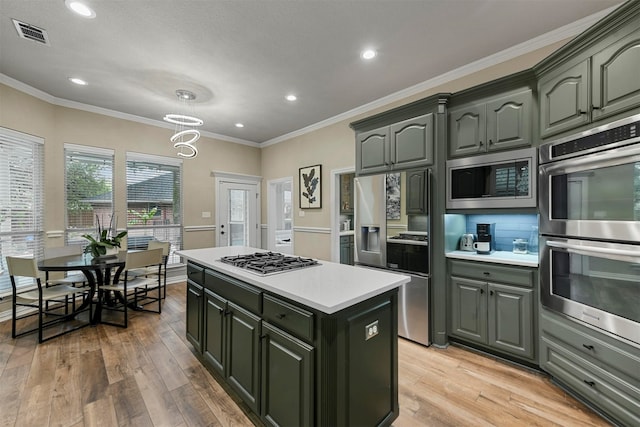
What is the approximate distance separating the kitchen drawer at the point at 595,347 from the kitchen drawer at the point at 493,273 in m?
0.30

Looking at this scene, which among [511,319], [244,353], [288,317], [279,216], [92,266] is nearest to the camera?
[288,317]

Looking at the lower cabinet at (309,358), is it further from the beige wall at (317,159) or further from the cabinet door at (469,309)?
the beige wall at (317,159)

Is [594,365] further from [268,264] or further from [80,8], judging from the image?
[80,8]

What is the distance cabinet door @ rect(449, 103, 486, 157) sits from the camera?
2.62 metres

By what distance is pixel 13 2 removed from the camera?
2111 mm

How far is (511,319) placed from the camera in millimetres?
2393

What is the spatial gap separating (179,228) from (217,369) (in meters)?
3.76

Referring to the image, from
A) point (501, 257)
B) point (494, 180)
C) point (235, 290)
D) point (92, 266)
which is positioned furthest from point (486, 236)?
point (92, 266)

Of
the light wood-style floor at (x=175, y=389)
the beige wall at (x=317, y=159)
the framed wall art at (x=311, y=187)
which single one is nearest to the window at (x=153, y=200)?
the beige wall at (x=317, y=159)

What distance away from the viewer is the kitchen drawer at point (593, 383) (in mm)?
1583

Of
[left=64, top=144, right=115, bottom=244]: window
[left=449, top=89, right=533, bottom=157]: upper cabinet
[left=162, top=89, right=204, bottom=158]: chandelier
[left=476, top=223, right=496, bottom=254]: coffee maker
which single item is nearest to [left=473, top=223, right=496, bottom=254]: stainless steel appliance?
[left=476, top=223, right=496, bottom=254]: coffee maker

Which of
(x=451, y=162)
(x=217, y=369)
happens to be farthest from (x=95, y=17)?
(x=451, y=162)

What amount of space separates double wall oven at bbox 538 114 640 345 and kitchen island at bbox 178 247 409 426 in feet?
4.31

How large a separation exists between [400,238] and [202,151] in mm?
4382
